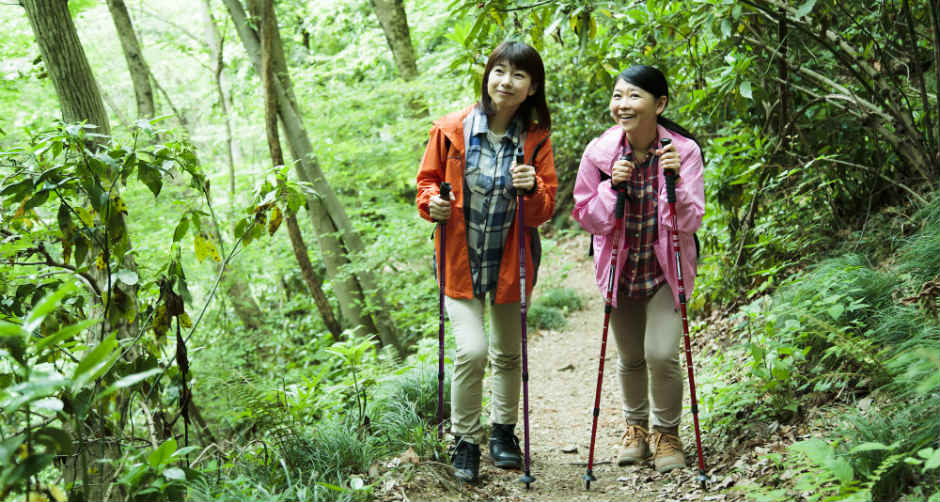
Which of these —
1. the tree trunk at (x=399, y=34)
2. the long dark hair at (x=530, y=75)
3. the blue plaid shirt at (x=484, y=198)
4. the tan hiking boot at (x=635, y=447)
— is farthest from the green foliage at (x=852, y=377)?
the tree trunk at (x=399, y=34)

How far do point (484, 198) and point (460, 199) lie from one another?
0.52 ft

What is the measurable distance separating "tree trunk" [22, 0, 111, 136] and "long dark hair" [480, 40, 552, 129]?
2496mm

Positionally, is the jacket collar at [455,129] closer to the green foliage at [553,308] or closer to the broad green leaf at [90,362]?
the broad green leaf at [90,362]

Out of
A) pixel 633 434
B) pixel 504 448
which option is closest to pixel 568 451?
pixel 633 434

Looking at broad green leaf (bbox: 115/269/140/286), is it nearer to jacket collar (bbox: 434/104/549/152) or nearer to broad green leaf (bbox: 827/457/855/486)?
jacket collar (bbox: 434/104/549/152)

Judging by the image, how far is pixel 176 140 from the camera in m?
3.36

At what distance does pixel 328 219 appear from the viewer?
9305mm

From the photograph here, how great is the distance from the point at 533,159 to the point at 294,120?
6075 millimetres

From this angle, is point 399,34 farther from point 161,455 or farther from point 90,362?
point 90,362

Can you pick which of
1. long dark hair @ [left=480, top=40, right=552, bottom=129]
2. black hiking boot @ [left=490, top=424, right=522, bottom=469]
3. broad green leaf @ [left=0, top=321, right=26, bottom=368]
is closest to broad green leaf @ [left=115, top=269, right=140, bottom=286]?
broad green leaf @ [left=0, top=321, right=26, bottom=368]

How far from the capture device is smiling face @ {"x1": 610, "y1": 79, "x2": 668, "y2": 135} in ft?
11.9

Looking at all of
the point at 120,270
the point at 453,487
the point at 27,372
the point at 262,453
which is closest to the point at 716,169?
the point at 453,487

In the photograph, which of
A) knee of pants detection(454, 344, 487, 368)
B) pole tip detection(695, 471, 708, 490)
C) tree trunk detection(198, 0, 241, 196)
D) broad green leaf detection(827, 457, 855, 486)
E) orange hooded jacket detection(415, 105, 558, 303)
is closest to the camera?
broad green leaf detection(827, 457, 855, 486)

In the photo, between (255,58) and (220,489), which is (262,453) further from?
(255,58)
